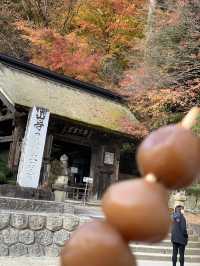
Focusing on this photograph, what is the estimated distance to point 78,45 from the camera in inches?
747

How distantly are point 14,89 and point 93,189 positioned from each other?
480 centimetres

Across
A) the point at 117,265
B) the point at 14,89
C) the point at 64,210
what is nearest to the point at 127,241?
the point at 117,265

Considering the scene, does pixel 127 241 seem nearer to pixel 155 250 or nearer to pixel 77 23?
pixel 155 250

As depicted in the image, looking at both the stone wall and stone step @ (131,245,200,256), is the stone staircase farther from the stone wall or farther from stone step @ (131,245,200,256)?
the stone wall

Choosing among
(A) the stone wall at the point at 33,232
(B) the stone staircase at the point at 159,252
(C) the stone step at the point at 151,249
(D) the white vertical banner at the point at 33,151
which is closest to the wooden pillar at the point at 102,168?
(D) the white vertical banner at the point at 33,151

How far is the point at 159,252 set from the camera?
10.2m

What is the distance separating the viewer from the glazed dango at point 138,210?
5.67 ft

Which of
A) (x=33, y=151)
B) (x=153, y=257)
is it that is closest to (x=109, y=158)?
(x=33, y=151)

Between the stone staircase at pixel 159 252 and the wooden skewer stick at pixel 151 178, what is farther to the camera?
the stone staircase at pixel 159 252

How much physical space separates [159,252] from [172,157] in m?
8.91

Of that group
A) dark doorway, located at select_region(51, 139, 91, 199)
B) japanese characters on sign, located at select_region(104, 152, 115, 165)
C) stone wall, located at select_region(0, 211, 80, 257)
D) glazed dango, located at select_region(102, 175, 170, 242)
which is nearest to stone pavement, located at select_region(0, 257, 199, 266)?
stone wall, located at select_region(0, 211, 80, 257)

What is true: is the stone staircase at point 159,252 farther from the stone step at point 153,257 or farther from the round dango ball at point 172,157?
the round dango ball at point 172,157

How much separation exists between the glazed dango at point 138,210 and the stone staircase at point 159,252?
8.02 m

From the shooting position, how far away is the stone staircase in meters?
9.69
